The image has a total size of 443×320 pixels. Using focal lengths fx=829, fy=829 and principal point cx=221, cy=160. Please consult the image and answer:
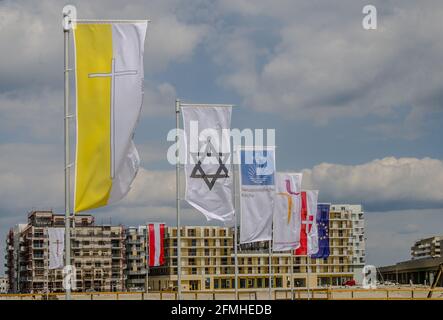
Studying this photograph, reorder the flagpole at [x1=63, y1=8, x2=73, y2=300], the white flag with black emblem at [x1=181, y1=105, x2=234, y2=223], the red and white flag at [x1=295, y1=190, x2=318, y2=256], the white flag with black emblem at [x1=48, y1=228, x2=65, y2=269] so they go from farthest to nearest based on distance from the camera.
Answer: the white flag with black emblem at [x1=48, y1=228, x2=65, y2=269] < the red and white flag at [x1=295, y1=190, x2=318, y2=256] < the white flag with black emblem at [x1=181, y1=105, x2=234, y2=223] < the flagpole at [x1=63, y1=8, x2=73, y2=300]

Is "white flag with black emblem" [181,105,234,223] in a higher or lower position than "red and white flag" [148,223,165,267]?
higher

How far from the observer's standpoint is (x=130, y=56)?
941 inches

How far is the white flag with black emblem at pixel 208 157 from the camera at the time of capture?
34.9m

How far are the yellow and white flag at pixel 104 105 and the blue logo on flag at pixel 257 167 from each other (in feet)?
62.6

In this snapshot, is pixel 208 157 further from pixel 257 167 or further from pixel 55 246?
pixel 55 246

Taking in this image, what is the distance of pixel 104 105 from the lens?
2361cm

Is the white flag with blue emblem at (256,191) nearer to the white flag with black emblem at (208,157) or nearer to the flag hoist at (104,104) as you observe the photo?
the white flag with black emblem at (208,157)

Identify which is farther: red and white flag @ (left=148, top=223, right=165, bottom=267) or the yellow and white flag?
red and white flag @ (left=148, top=223, right=165, bottom=267)

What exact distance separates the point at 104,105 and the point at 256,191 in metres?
20.8

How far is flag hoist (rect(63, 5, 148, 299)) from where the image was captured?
2361 centimetres

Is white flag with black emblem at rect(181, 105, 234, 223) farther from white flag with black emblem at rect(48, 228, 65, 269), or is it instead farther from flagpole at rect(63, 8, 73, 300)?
white flag with black emblem at rect(48, 228, 65, 269)

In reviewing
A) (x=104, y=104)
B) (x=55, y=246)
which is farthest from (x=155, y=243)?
(x=104, y=104)

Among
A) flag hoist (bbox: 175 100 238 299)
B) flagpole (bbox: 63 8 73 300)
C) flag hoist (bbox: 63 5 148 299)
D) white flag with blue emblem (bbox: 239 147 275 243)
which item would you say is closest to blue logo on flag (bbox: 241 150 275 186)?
white flag with blue emblem (bbox: 239 147 275 243)
